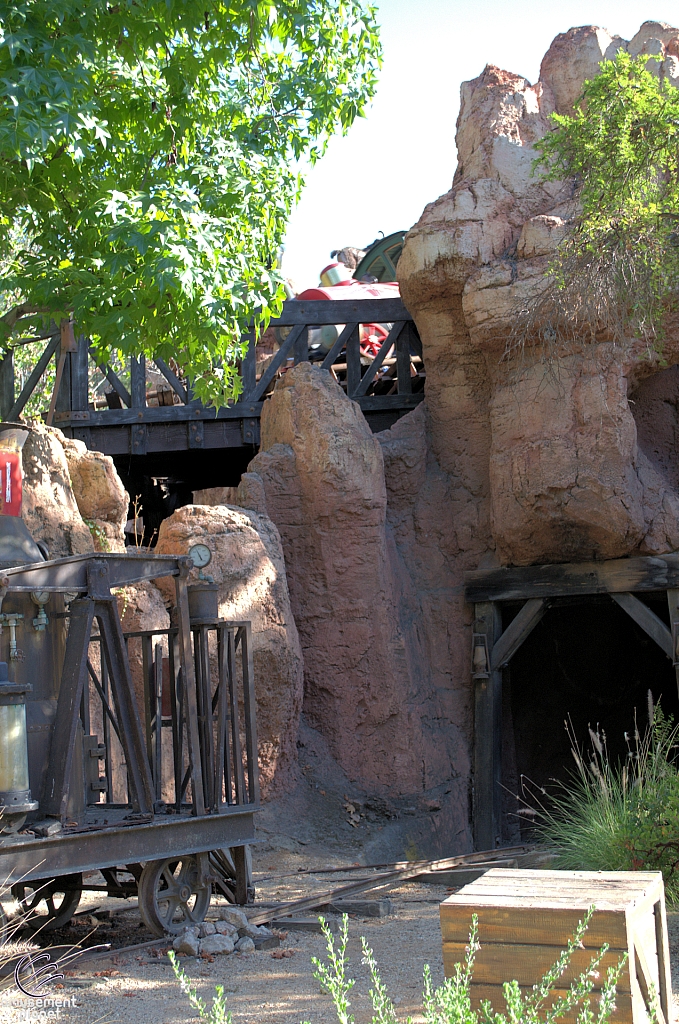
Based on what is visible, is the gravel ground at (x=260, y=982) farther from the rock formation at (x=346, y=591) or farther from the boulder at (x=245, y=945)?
the rock formation at (x=346, y=591)

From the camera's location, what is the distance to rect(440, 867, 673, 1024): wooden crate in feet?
12.4

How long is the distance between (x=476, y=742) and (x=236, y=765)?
19.6 feet

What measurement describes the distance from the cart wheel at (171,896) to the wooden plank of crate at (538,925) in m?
2.81

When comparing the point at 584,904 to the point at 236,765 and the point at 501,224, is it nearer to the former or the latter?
the point at 236,765

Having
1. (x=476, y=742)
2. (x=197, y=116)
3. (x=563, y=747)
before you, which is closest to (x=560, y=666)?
(x=563, y=747)

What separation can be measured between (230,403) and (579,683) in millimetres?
6453

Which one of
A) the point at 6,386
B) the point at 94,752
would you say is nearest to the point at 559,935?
the point at 94,752

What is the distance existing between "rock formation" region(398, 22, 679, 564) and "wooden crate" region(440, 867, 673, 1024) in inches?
314

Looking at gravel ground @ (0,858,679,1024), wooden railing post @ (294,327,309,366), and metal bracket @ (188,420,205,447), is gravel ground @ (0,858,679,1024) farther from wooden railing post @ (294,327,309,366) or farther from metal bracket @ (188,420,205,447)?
wooden railing post @ (294,327,309,366)

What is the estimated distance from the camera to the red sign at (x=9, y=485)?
22.1 ft

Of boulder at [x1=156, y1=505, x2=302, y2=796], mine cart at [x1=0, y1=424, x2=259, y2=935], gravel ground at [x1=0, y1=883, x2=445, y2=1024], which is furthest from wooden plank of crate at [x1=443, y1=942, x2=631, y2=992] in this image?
boulder at [x1=156, y1=505, x2=302, y2=796]

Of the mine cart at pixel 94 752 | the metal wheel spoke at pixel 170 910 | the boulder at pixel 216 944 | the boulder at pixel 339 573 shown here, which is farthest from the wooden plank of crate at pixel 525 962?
the boulder at pixel 339 573

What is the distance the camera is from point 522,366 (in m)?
12.6

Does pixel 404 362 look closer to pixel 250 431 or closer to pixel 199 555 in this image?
pixel 250 431
